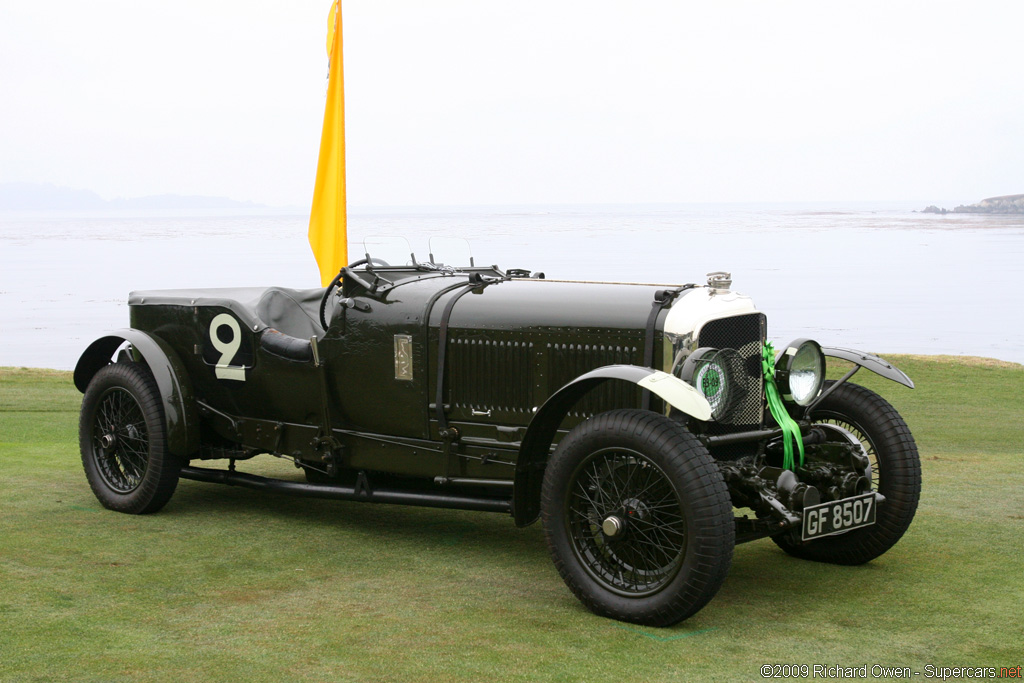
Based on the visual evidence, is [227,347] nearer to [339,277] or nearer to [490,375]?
[339,277]

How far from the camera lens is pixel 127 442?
604 centimetres

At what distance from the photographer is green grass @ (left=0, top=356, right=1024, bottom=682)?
354 cm

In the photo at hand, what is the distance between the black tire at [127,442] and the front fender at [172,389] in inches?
2.1

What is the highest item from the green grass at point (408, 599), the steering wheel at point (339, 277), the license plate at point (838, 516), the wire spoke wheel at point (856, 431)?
the steering wheel at point (339, 277)

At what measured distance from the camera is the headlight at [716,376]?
14.4ft

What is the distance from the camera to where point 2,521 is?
5.51 metres

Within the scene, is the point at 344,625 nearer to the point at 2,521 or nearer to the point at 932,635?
the point at 932,635

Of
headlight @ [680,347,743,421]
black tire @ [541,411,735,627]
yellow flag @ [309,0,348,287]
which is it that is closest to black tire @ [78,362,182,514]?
black tire @ [541,411,735,627]

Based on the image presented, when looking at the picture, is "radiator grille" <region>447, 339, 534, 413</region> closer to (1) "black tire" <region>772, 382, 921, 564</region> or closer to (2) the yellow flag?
(1) "black tire" <region>772, 382, 921, 564</region>

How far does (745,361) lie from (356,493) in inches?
83.2

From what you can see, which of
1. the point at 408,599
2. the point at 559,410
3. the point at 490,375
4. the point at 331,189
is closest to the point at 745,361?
the point at 559,410

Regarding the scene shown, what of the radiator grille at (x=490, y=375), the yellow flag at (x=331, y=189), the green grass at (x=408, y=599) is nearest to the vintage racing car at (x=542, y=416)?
the radiator grille at (x=490, y=375)

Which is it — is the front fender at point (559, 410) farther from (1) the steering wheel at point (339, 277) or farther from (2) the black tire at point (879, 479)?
(1) the steering wheel at point (339, 277)

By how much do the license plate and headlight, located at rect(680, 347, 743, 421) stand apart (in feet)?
2.08
